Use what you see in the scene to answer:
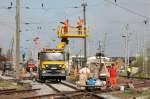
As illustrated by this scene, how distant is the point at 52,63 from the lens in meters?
47.1

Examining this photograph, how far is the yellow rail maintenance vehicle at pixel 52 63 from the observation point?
153 ft

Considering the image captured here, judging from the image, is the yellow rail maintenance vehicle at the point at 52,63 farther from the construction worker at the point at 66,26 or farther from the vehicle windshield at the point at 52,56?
the construction worker at the point at 66,26

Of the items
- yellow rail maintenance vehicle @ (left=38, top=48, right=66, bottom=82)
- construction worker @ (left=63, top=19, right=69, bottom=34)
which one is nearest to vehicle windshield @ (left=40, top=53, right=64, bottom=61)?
yellow rail maintenance vehicle @ (left=38, top=48, right=66, bottom=82)

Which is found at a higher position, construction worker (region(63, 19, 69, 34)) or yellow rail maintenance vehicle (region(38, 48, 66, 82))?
construction worker (region(63, 19, 69, 34))

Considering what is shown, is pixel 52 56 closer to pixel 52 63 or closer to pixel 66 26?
pixel 52 63

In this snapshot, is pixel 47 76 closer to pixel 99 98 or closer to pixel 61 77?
pixel 61 77

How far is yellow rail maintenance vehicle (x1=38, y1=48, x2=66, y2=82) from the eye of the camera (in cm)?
4669

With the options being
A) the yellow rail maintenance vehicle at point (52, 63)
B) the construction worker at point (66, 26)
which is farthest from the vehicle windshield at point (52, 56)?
the construction worker at point (66, 26)

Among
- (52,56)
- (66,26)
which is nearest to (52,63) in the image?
(52,56)

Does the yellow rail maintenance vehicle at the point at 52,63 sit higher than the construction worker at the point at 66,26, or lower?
lower

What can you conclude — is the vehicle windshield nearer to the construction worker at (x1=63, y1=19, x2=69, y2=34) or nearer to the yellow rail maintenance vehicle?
the yellow rail maintenance vehicle

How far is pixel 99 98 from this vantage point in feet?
82.6

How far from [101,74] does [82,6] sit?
3164 cm

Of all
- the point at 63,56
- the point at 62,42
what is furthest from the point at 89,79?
the point at 62,42
